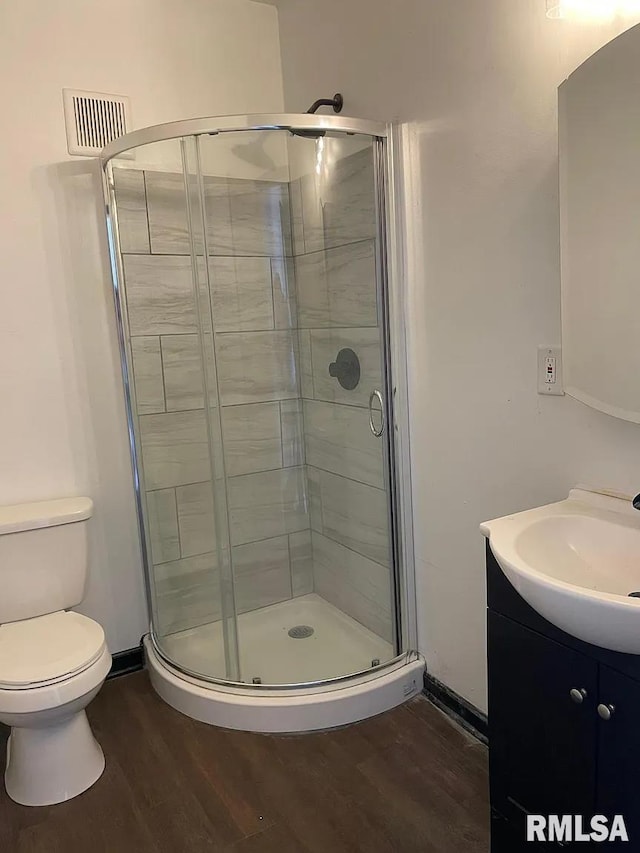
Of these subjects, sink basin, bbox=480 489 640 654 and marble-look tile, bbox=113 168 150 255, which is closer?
sink basin, bbox=480 489 640 654

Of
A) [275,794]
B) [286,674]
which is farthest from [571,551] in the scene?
[286,674]

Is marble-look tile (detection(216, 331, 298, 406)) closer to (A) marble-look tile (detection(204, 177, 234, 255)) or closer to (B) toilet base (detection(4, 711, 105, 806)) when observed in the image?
(A) marble-look tile (detection(204, 177, 234, 255))

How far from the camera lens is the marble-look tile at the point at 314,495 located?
8.96 feet

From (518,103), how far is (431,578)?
57.4 inches

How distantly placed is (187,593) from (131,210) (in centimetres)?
146

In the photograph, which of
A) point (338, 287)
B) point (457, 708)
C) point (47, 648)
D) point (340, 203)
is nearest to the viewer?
point (47, 648)

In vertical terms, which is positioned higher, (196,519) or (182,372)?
(182,372)

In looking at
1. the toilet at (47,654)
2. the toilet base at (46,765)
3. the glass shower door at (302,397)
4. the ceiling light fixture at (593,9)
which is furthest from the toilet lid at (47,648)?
the ceiling light fixture at (593,9)

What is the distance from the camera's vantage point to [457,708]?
2.17 metres

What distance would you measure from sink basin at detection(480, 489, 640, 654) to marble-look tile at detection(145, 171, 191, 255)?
1.52 meters

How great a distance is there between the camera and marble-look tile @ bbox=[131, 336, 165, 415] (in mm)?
2434

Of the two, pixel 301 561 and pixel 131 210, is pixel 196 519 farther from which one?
pixel 131 210

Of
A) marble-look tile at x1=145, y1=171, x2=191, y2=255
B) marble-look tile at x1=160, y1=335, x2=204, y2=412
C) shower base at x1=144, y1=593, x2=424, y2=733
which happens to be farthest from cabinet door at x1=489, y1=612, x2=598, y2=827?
marble-look tile at x1=145, y1=171, x2=191, y2=255

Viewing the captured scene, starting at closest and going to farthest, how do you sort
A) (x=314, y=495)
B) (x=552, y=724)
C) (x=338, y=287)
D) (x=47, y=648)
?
(x=552, y=724), (x=47, y=648), (x=338, y=287), (x=314, y=495)
